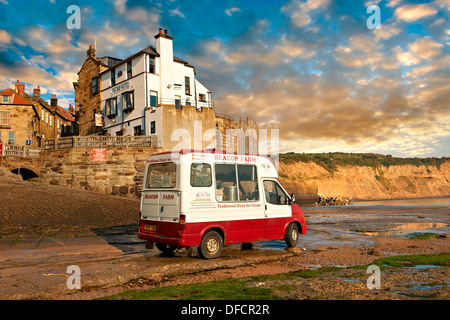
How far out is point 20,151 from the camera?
3044 cm

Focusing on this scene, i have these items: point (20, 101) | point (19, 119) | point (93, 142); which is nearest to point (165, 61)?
point (93, 142)

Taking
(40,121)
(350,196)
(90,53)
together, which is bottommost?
(350,196)

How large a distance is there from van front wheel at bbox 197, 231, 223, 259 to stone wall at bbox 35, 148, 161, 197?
Result: 21.9 metres

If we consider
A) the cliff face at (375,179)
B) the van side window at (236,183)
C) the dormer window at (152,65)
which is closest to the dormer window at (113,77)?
the dormer window at (152,65)

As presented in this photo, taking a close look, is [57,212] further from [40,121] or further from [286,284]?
[40,121]

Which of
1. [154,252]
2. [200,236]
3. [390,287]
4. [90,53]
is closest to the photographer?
[390,287]

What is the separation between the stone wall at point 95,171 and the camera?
29.6 metres

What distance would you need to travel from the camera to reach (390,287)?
5930 millimetres

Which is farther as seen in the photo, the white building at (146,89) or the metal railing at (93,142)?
the white building at (146,89)

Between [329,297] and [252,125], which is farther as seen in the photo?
[252,125]

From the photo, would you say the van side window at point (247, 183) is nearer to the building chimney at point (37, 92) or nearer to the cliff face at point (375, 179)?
the building chimney at point (37, 92)

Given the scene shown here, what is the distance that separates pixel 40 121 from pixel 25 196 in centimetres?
3101

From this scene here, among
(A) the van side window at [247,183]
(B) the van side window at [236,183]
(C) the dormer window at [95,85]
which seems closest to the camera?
(B) the van side window at [236,183]
